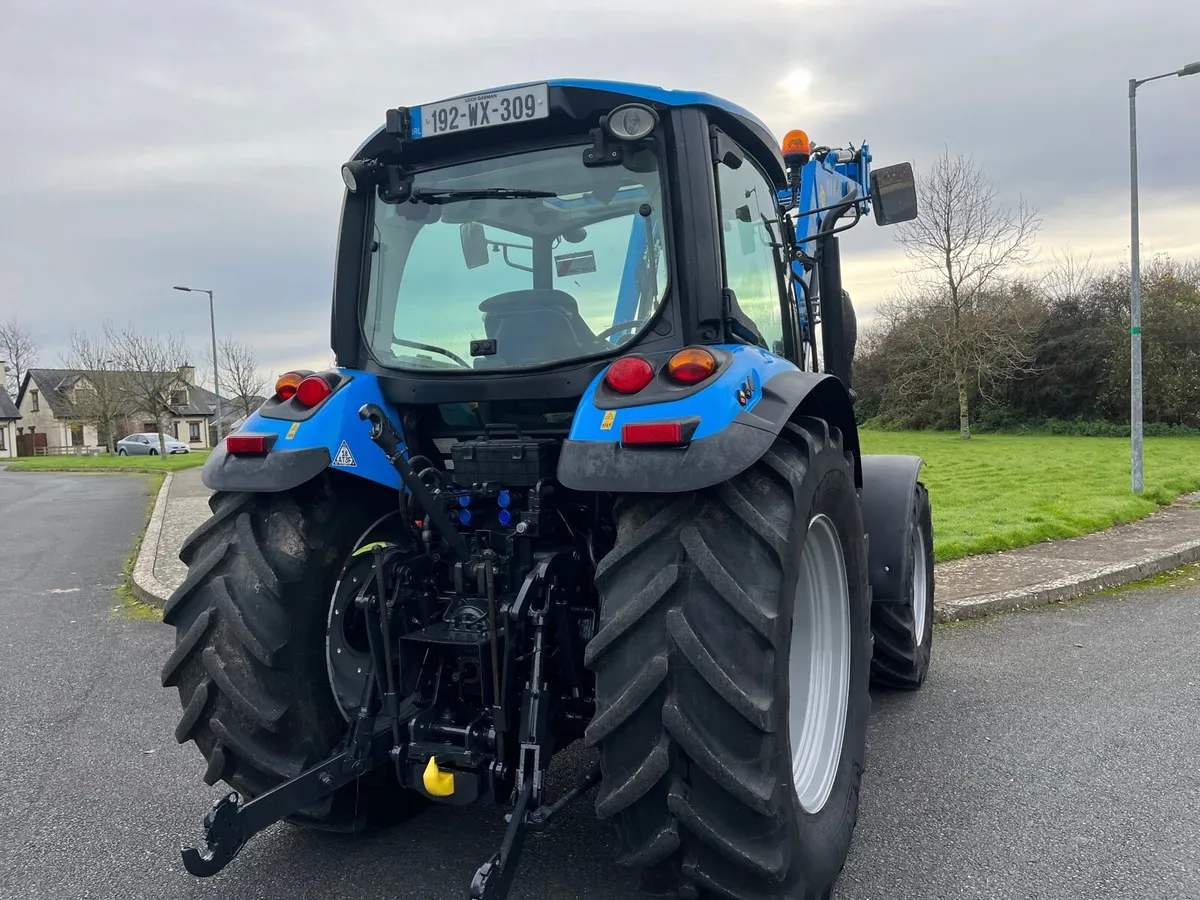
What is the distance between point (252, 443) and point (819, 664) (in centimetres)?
203

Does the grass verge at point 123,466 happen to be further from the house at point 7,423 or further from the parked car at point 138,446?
the house at point 7,423

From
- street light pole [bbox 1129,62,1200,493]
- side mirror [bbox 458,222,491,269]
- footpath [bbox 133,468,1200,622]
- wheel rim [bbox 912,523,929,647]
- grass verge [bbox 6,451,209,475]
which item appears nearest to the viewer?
side mirror [bbox 458,222,491,269]

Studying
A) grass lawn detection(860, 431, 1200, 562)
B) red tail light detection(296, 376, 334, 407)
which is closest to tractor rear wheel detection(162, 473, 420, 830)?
red tail light detection(296, 376, 334, 407)

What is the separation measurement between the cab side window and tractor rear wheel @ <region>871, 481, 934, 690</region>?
4.22 ft

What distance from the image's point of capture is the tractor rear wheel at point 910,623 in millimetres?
4188

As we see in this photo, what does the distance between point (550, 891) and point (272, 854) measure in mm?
960

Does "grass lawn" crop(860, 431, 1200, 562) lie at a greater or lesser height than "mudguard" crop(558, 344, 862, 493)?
lesser

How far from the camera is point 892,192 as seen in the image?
3.41 metres

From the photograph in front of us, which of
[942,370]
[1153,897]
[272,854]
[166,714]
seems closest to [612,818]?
[272,854]

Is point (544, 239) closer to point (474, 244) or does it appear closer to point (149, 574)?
point (474, 244)

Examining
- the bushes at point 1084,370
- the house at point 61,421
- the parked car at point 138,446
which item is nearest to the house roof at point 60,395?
the house at point 61,421

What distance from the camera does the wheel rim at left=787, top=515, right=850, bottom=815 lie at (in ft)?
9.04

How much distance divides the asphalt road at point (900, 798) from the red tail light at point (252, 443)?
134 cm

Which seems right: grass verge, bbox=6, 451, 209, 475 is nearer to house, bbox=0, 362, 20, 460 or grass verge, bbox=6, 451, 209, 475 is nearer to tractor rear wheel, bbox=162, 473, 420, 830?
tractor rear wheel, bbox=162, 473, 420, 830
